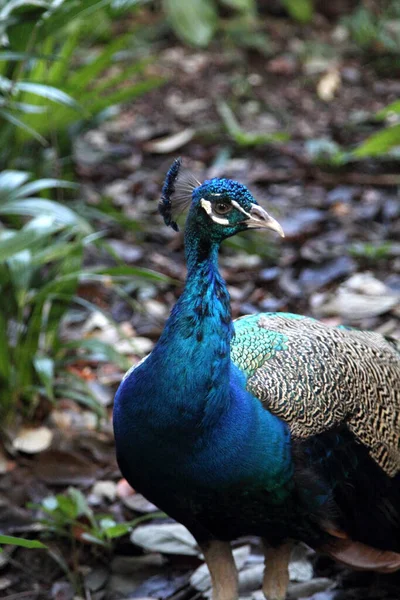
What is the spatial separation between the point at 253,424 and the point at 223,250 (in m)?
2.44

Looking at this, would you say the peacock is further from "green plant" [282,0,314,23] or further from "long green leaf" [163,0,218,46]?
"green plant" [282,0,314,23]

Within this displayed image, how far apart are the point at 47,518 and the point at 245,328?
3.17 feet

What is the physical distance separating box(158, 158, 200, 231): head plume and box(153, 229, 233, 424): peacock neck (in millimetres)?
100

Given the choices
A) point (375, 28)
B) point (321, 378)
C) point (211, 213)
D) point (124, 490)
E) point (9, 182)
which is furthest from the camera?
point (375, 28)

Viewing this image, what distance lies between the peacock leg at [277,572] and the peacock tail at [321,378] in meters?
0.37

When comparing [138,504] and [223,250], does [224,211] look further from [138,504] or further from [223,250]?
[223,250]

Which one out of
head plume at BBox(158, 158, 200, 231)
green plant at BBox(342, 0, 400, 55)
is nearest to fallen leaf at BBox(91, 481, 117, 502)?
head plume at BBox(158, 158, 200, 231)

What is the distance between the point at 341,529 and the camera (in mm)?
2404

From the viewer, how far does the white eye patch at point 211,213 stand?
2156 millimetres

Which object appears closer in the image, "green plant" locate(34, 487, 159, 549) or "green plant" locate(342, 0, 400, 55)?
"green plant" locate(34, 487, 159, 549)

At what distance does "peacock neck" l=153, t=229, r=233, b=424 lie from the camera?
216 centimetres

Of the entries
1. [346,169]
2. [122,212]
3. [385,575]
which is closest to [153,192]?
[122,212]

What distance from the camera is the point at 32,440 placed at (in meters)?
3.21

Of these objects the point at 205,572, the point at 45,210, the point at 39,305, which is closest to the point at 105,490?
the point at 205,572
